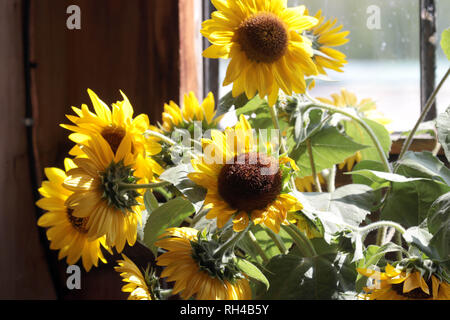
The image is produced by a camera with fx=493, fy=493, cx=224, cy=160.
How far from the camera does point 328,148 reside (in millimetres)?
468

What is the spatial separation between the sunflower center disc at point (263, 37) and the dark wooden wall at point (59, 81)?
0.37m

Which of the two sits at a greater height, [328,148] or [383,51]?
[383,51]

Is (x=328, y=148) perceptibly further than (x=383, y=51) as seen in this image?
No

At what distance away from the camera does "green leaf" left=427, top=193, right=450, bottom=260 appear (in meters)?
0.29

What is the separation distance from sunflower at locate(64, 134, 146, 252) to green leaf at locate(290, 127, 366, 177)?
167 millimetres

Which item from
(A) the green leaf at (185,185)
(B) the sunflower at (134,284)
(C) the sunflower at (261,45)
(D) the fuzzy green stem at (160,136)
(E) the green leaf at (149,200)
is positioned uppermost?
(C) the sunflower at (261,45)

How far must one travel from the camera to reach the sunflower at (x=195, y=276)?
312 mm

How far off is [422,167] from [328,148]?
9 centimetres

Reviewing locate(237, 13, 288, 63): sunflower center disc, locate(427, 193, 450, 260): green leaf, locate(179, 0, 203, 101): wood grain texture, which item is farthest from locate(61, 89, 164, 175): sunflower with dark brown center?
locate(179, 0, 203, 101): wood grain texture

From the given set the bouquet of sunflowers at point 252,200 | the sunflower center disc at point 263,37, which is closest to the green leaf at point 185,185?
the bouquet of sunflowers at point 252,200

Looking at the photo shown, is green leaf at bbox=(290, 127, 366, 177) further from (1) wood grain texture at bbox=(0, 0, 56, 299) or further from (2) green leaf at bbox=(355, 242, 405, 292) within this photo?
(1) wood grain texture at bbox=(0, 0, 56, 299)

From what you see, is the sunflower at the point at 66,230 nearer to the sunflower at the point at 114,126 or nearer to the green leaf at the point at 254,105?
the sunflower at the point at 114,126

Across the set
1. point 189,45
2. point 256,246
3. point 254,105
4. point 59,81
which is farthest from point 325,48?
point 59,81

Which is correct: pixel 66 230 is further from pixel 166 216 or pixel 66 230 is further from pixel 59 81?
pixel 59 81
